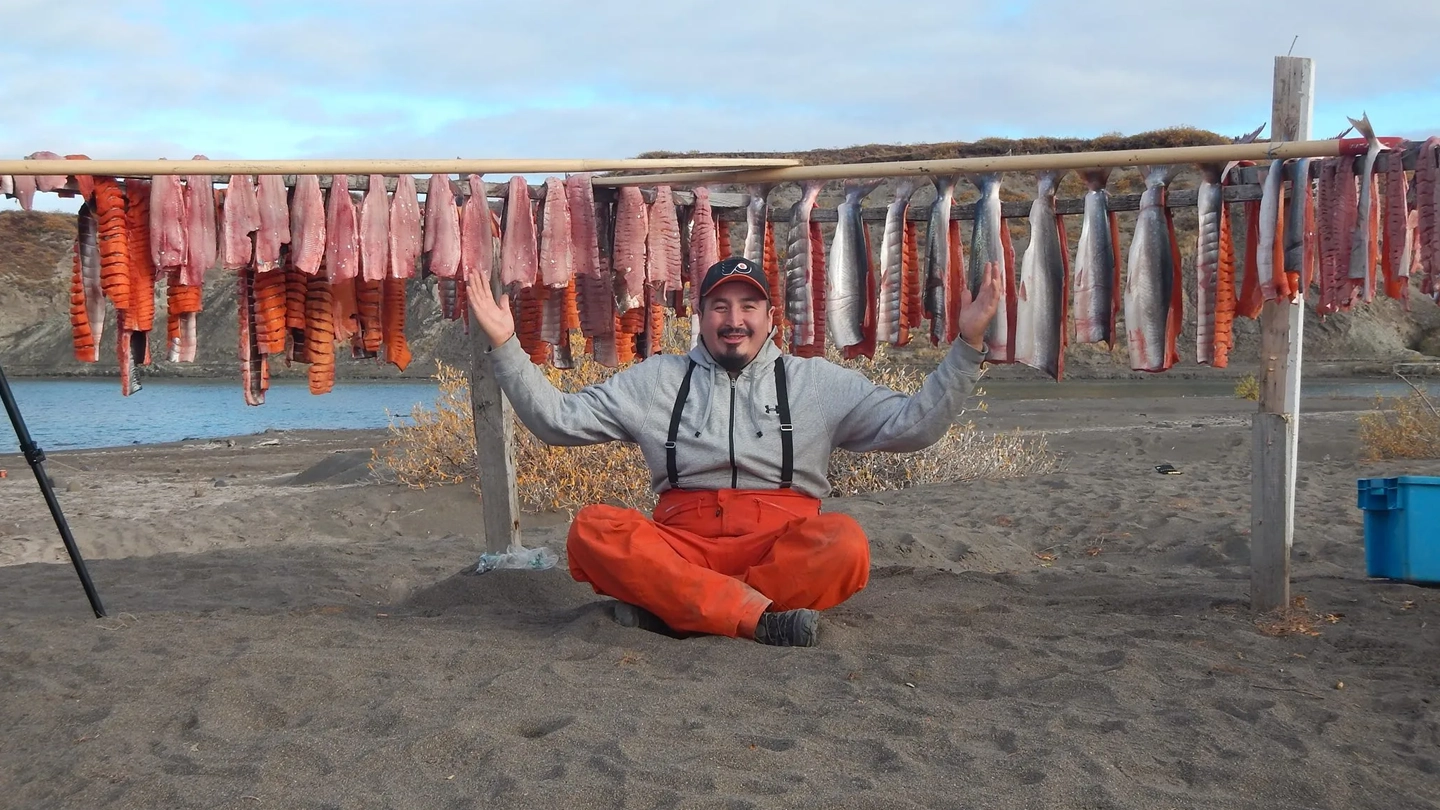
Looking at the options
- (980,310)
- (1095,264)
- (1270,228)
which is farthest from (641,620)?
(1270,228)

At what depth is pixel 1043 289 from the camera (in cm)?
526

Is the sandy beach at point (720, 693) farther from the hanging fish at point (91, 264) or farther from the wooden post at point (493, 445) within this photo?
the hanging fish at point (91, 264)

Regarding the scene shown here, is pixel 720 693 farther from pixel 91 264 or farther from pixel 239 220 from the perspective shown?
pixel 91 264

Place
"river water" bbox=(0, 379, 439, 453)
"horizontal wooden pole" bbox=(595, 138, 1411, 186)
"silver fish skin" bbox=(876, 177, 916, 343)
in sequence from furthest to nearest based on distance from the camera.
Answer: "river water" bbox=(0, 379, 439, 453) < "silver fish skin" bbox=(876, 177, 916, 343) < "horizontal wooden pole" bbox=(595, 138, 1411, 186)

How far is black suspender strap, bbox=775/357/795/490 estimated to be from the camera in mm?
4793

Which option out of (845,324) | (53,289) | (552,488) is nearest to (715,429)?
(845,324)

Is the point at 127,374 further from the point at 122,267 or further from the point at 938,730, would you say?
the point at 938,730

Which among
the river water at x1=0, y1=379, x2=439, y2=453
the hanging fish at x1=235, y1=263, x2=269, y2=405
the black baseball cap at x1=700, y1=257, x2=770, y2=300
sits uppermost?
the black baseball cap at x1=700, y1=257, x2=770, y2=300

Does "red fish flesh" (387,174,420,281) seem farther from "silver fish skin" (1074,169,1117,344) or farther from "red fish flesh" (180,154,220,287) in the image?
"silver fish skin" (1074,169,1117,344)

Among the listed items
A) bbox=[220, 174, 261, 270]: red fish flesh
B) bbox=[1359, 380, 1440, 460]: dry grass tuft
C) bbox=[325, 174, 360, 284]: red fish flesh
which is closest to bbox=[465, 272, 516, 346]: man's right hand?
bbox=[325, 174, 360, 284]: red fish flesh

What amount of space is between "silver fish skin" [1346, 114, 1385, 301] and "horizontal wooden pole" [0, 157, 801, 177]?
2.40 metres

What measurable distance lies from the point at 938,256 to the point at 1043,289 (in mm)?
505

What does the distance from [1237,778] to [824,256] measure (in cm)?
339

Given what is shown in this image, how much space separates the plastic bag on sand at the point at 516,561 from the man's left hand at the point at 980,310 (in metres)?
2.67
